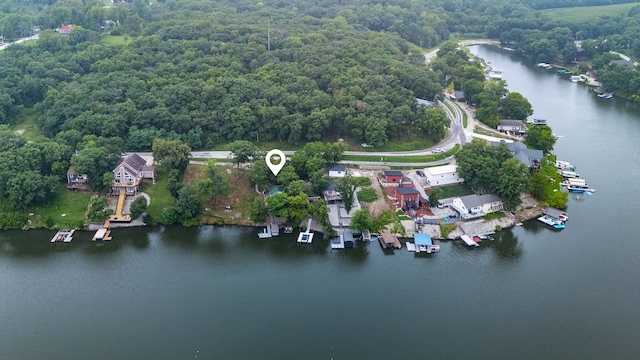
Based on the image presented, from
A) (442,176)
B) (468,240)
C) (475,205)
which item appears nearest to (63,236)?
(468,240)

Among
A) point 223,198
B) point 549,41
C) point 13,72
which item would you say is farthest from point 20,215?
point 549,41

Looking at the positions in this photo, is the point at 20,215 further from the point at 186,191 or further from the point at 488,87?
the point at 488,87

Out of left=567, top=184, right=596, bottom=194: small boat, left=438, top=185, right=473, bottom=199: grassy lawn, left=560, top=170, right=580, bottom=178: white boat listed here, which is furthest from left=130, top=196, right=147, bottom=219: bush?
left=560, top=170, right=580, bottom=178: white boat

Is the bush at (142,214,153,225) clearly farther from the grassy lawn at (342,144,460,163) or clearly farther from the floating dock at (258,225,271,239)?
the grassy lawn at (342,144,460,163)

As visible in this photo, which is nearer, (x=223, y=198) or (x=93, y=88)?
(x=223, y=198)

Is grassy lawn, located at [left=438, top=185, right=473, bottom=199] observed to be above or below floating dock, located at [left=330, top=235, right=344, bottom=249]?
above

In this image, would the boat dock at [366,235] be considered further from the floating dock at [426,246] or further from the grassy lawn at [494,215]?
the grassy lawn at [494,215]

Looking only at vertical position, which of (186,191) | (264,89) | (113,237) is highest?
(264,89)
